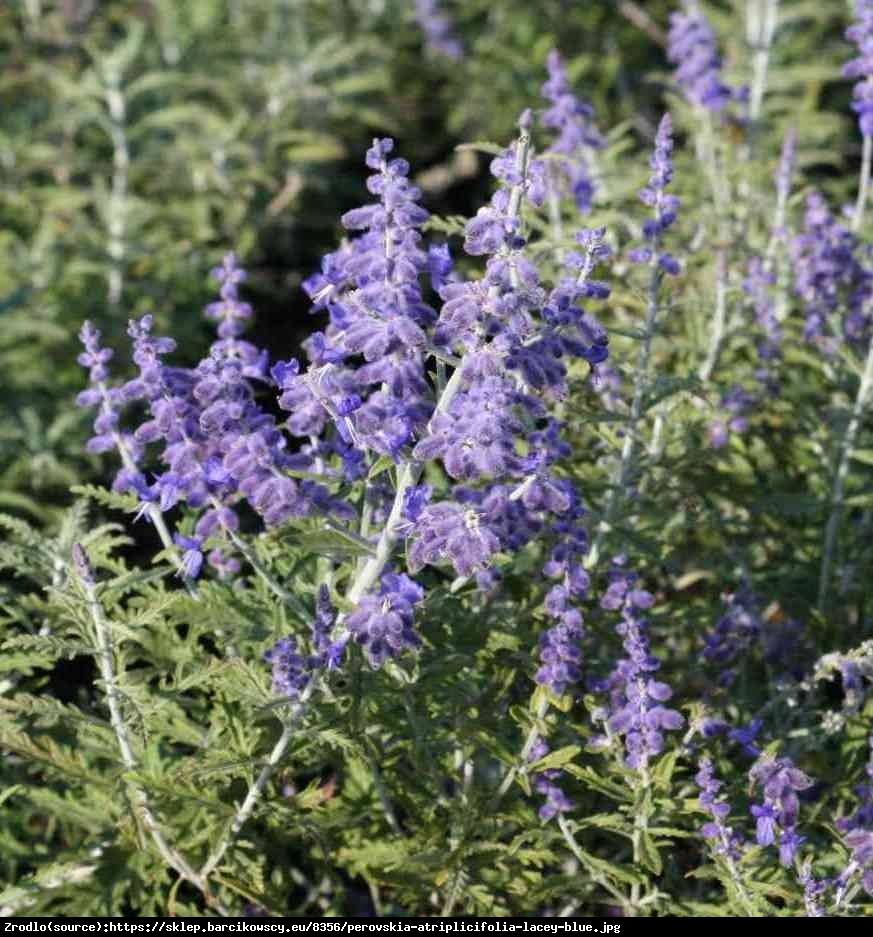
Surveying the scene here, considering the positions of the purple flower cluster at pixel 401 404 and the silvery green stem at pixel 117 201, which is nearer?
the purple flower cluster at pixel 401 404

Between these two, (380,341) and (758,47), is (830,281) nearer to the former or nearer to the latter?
(758,47)

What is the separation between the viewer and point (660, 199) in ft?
14.5

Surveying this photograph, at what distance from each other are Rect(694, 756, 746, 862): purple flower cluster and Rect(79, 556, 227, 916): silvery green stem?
1555mm

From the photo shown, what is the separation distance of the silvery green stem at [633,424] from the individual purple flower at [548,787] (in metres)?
0.71

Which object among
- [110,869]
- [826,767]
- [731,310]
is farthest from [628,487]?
[110,869]

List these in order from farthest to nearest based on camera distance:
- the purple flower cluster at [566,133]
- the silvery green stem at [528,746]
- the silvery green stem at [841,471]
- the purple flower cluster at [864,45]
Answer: the purple flower cluster at [566,133], the purple flower cluster at [864,45], the silvery green stem at [841,471], the silvery green stem at [528,746]

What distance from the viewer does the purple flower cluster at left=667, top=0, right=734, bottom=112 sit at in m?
6.58

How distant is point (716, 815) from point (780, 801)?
19 centimetres

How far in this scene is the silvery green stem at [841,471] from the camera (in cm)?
515

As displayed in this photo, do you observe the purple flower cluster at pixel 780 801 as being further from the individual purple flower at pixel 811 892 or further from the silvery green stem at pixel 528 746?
the silvery green stem at pixel 528 746

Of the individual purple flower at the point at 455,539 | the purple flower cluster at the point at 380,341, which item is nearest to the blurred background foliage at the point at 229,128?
the purple flower cluster at the point at 380,341

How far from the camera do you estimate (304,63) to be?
29.8 ft

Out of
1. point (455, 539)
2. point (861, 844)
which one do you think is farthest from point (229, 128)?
point (861, 844)
